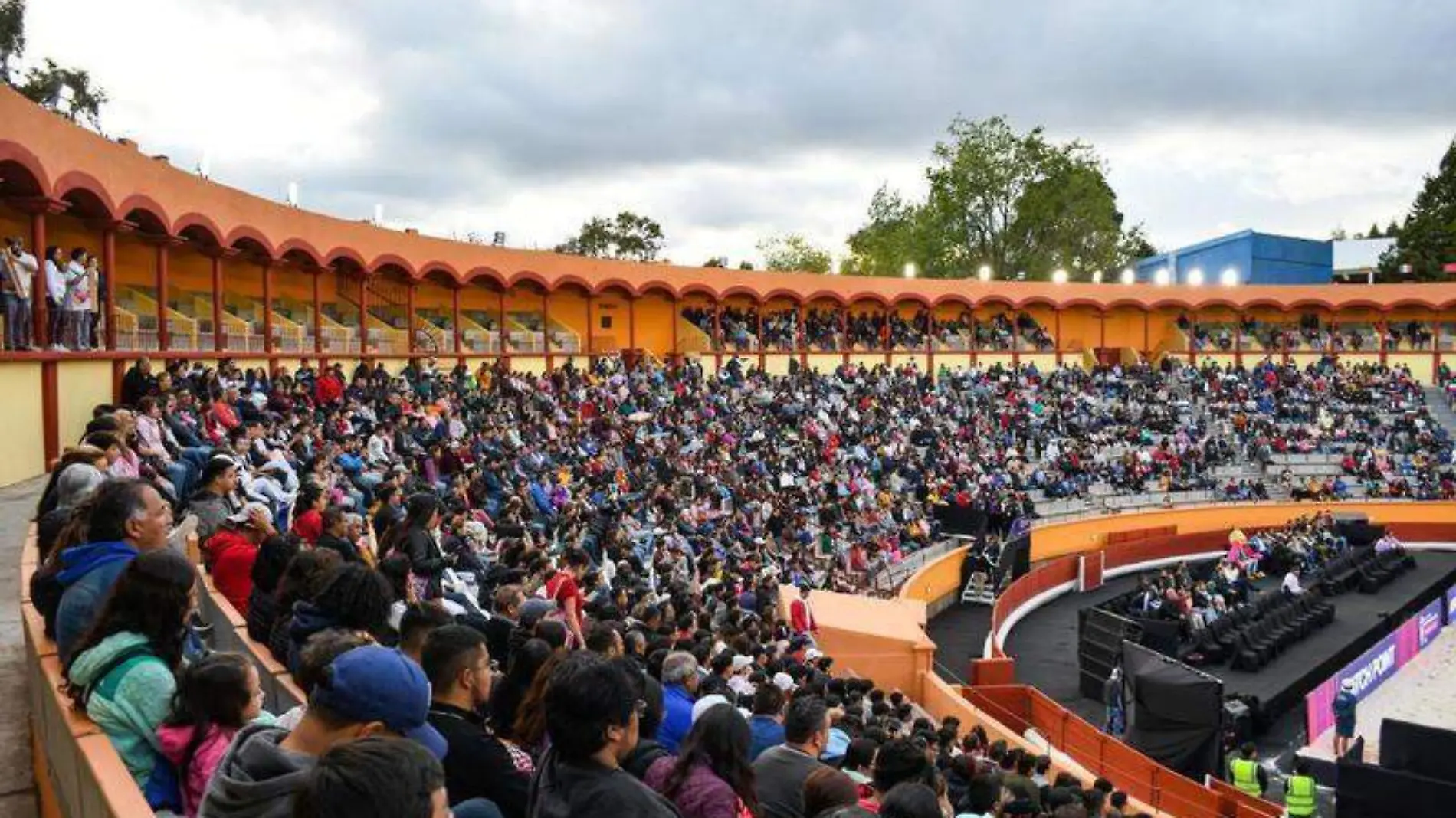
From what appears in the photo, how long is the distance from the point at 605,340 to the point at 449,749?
30814 mm

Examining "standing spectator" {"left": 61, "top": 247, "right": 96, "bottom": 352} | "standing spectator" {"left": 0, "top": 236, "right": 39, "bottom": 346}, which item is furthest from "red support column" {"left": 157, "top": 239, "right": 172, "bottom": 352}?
"standing spectator" {"left": 0, "top": 236, "right": 39, "bottom": 346}

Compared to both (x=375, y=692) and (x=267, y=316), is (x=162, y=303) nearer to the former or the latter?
(x=267, y=316)

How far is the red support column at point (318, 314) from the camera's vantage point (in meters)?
24.2

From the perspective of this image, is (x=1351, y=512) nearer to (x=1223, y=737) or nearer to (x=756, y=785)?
(x=1223, y=737)

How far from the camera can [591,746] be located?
10.2ft

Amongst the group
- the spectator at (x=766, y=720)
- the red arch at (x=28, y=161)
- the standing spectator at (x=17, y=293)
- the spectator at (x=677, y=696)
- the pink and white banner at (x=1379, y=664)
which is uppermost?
the red arch at (x=28, y=161)

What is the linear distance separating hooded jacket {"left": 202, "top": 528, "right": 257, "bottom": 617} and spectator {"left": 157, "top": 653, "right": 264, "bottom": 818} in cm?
302

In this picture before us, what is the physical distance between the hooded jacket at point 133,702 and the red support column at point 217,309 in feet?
58.6

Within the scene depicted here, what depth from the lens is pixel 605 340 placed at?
112 feet

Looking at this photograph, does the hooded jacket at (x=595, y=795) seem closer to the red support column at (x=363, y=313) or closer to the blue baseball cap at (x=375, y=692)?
the blue baseball cap at (x=375, y=692)

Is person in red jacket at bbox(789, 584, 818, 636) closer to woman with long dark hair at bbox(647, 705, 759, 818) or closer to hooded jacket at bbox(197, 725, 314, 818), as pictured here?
woman with long dark hair at bbox(647, 705, 759, 818)

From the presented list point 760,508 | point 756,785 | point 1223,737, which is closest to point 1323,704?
point 1223,737

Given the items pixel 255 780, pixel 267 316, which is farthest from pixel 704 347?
pixel 255 780

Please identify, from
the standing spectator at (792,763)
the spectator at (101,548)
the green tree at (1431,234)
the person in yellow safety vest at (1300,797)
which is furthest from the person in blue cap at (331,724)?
the green tree at (1431,234)
